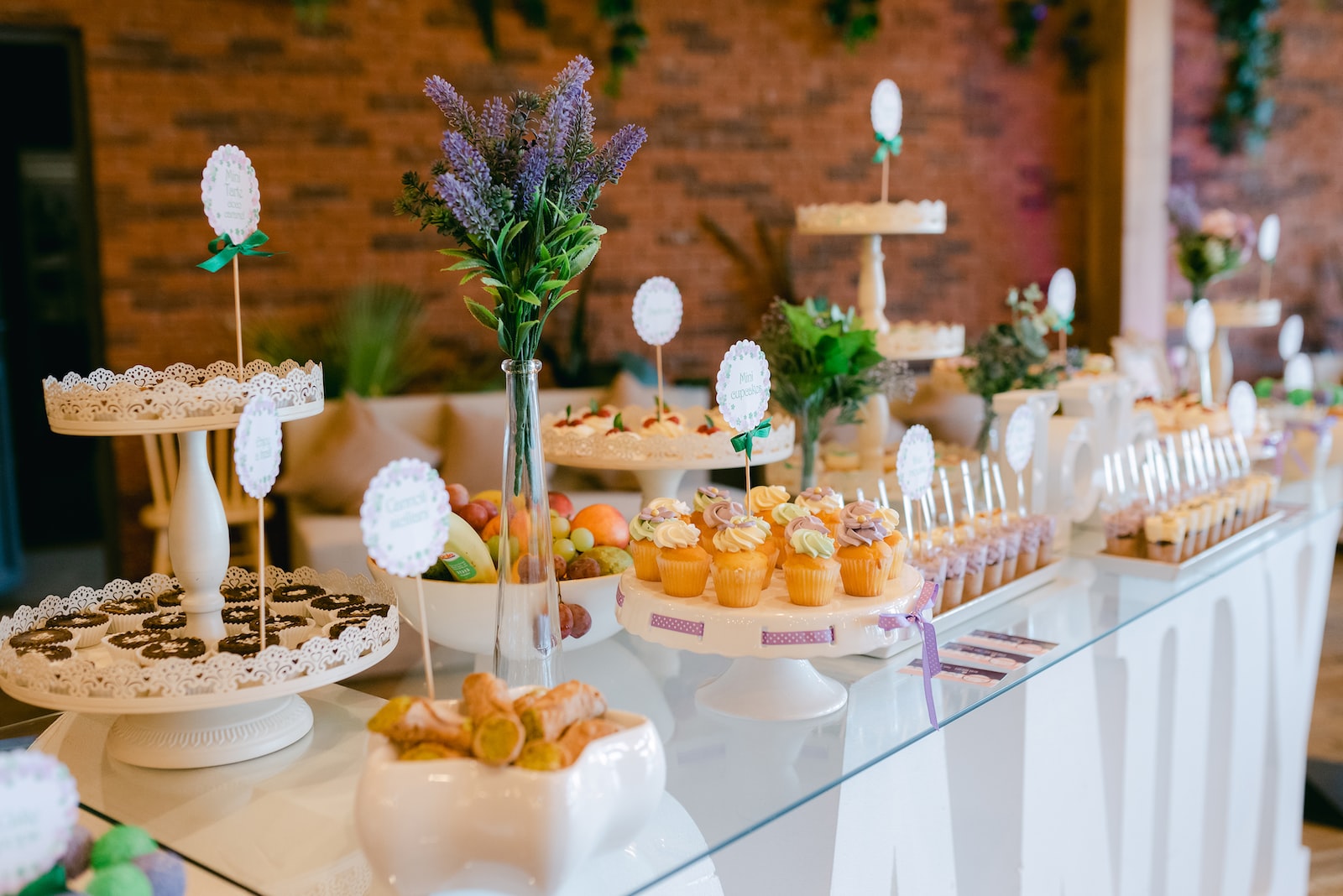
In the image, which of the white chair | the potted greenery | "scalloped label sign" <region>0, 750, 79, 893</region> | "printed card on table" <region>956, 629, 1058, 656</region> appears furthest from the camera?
the white chair

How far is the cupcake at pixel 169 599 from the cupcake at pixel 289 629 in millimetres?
158

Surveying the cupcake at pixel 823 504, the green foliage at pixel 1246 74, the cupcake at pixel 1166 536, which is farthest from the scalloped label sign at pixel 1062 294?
the green foliage at pixel 1246 74

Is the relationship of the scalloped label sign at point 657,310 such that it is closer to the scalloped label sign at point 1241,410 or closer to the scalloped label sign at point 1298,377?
the scalloped label sign at point 1241,410

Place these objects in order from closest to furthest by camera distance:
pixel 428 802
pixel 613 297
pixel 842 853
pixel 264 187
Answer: pixel 428 802
pixel 842 853
pixel 264 187
pixel 613 297

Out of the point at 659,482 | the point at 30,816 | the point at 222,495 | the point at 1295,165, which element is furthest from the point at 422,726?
the point at 1295,165

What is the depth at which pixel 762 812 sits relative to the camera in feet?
3.73

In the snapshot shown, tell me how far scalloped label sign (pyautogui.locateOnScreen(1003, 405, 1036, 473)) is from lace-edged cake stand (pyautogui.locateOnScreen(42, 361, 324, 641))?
1.16 m

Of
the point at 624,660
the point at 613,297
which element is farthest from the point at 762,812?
the point at 613,297

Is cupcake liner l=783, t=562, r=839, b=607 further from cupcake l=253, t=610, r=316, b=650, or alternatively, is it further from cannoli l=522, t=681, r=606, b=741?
cupcake l=253, t=610, r=316, b=650

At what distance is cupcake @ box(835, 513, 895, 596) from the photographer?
1362mm

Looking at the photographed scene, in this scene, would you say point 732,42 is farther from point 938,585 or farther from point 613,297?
point 938,585

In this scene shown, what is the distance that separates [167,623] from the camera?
140cm

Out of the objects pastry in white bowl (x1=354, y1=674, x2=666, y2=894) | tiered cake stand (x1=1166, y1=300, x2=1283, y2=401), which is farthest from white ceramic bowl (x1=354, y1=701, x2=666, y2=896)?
tiered cake stand (x1=1166, y1=300, x2=1283, y2=401)

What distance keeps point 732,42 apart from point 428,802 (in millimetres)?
5048
